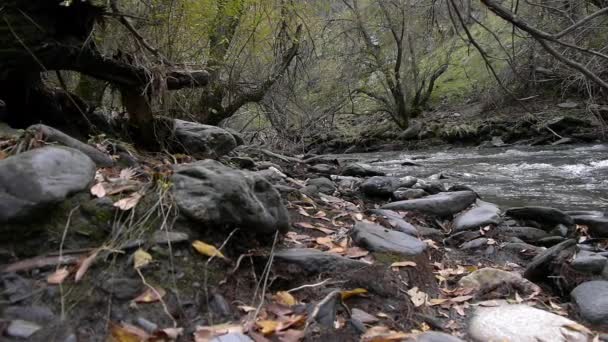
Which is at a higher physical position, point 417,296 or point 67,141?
point 67,141

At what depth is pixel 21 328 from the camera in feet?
5.53

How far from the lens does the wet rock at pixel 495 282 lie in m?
2.84

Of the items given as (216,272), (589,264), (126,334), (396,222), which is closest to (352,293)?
(216,272)

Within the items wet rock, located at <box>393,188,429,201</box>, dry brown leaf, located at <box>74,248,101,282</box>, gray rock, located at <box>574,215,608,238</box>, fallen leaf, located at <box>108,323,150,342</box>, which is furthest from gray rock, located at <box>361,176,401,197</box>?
fallen leaf, located at <box>108,323,150,342</box>

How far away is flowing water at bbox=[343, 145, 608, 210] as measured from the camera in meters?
5.94

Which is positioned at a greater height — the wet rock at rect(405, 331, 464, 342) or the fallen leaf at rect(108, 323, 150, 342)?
the fallen leaf at rect(108, 323, 150, 342)

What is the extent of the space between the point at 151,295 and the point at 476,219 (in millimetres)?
3158

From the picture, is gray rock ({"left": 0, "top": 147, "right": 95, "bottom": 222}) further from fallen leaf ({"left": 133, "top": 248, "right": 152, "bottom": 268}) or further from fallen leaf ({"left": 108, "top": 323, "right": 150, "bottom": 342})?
fallen leaf ({"left": 108, "top": 323, "right": 150, "bottom": 342})

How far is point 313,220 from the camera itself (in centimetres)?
349

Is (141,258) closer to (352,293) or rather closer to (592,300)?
(352,293)

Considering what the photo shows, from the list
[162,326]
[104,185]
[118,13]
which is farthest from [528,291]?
[118,13]

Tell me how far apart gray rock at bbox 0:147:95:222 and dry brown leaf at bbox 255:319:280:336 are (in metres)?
0.98

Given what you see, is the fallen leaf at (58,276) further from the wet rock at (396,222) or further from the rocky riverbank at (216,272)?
the wet rock at (396,222)

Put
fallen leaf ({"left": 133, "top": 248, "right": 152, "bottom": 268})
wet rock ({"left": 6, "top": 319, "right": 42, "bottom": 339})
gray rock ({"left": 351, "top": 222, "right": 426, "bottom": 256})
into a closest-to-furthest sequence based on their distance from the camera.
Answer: wet rock ({"left": 6, "top": 319, "right": 42, "bottom": 339}) → fallen leaf ({"left": 133, "top": 248, "right": 152, "bottom": 268}) → gray rock ({"left": 351, "top": 222, "right": 426, "bottom": 256})
